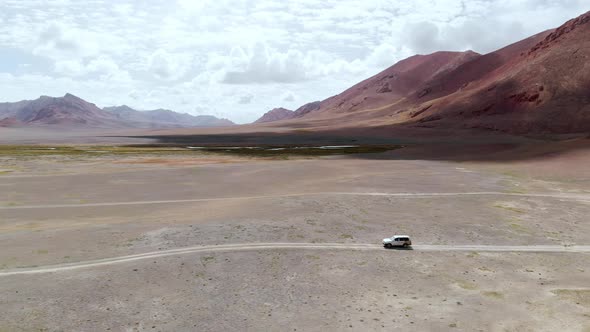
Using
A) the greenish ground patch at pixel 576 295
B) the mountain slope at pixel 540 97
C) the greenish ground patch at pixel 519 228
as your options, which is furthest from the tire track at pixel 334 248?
the mountain slope at pixel 540 97

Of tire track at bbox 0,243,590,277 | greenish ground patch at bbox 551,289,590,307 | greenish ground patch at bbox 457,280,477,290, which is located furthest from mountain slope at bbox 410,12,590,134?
greenish ground patch at bbox 457,280,477,290

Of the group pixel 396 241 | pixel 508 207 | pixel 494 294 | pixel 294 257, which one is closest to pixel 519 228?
pixel 508 207

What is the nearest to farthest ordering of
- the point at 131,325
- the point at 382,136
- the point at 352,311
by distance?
1. the point at 131,325
2. the point at 352,311
3. the point at 382,136

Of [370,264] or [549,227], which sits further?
[549,227]

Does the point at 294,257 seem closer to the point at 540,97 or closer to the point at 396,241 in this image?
the point at 396,241

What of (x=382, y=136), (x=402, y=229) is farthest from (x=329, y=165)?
(x=382, y=136)

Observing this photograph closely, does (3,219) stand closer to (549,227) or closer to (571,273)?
(571,273)

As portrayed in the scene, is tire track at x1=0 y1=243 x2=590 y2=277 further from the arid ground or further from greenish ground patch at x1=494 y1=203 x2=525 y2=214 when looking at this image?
greenish ground patch at x1=494 y1=203 x2=525 y2=214

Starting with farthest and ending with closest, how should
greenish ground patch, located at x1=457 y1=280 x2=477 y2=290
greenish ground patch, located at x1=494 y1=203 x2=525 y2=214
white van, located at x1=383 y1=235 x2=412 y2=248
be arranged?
greenish ground patch, located at x1=494 y1=203 x2=525 y2=214 → white van, located at x1=383 y1=235 x2=412 y2=248 → greenish ground patch, located at x1=457 y1=280 x2=477 y2=290

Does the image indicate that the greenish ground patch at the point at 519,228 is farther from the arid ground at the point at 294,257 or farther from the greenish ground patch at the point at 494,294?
the greenish ground patch at the point at 494,294
